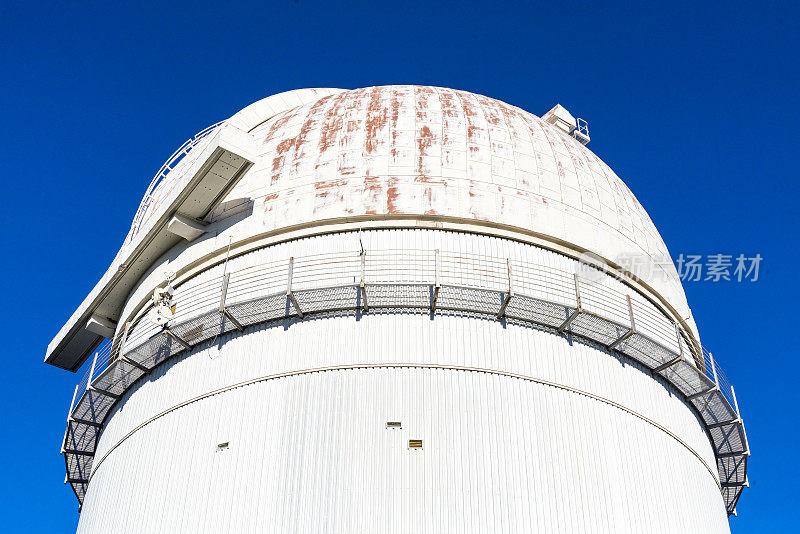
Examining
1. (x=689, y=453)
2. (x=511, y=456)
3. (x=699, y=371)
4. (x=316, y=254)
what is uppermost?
(x=316, y=254)

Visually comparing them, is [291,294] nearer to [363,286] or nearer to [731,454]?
Result: [363,286]

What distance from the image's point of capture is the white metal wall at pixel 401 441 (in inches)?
637

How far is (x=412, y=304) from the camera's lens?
18.8 m

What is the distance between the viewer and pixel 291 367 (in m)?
18.3

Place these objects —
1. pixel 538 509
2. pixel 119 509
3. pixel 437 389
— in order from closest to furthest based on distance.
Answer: pixel 538 509, pixel 437 389, pixel 119 509

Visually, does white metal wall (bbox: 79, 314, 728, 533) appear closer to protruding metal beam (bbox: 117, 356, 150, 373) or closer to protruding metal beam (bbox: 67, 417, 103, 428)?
protruding metal beam (bbox: 117, 356, 150, 373)

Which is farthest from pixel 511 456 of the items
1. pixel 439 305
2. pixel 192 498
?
pixel 192 498

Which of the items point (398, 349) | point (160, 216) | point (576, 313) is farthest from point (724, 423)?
point (160, 216)

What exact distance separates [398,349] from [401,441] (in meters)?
2.35

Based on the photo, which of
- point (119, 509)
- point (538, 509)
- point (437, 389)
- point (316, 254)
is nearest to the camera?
point (538, 509)

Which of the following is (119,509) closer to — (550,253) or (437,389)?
(437,389)

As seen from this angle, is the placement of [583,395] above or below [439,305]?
below

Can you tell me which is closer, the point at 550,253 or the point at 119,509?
the point at 119,509

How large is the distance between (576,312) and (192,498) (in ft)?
33.3
